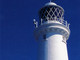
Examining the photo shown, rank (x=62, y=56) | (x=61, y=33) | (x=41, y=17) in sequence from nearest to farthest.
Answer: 1. (x=62, y=56)
2. (x=61, y=33)
3. (x=41, y=17)

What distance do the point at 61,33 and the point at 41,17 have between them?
114 inches

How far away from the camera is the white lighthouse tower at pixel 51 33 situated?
17906 mm

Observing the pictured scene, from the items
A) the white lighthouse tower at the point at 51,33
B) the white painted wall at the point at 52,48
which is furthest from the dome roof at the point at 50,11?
the white painted wall at the point at 52,48

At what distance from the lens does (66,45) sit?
19438 mm

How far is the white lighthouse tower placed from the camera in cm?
1791

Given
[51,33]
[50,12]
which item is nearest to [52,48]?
[51,33]

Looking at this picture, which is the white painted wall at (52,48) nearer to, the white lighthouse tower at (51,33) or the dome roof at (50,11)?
the white lighthouse tower at (51,33)

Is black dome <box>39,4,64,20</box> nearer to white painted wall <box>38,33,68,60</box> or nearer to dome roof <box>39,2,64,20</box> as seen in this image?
dome roof <box>39,2,64,20</box>

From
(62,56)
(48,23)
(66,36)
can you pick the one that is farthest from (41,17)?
(62,56)

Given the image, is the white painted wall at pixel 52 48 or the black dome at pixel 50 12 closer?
the white painted wall at pixel 52 48

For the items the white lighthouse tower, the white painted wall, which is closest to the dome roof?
the white lighthouse tower

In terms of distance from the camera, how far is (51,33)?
1869 cm

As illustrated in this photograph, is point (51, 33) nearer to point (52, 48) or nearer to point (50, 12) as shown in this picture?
point (52, 48)

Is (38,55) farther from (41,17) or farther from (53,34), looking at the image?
(41,17)
